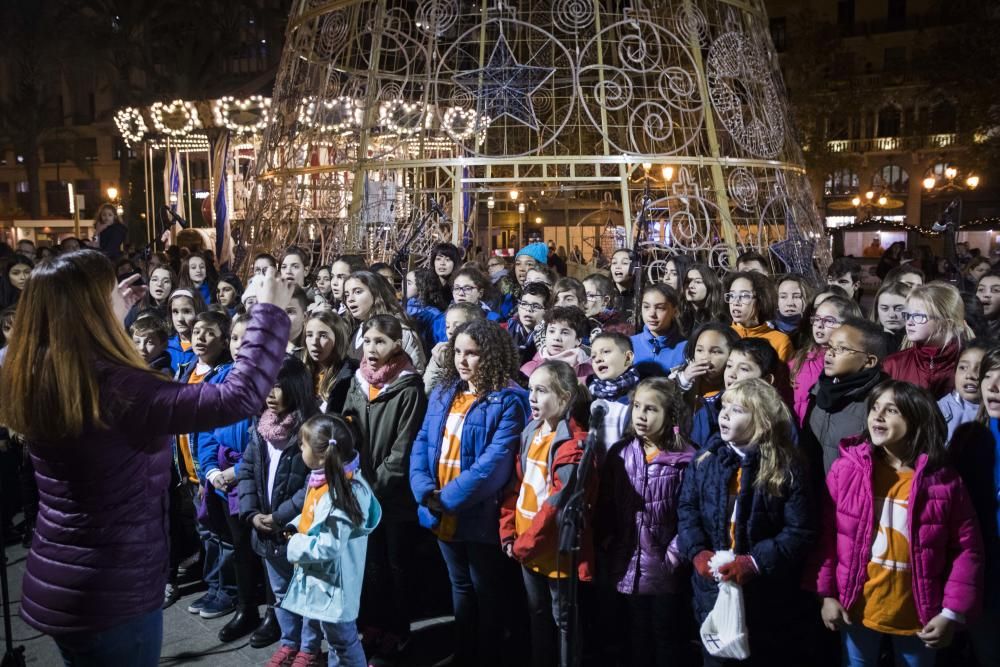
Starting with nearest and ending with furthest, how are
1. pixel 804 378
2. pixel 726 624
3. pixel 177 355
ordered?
pixel 726 624, pixel 804 378, pixel 177 355

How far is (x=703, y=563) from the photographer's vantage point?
341 centimetres

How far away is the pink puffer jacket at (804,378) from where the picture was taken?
178 inches

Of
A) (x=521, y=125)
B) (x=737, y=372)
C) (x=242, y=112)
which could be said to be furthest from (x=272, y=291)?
(x=242, y=112)

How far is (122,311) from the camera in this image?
2570 millimetres

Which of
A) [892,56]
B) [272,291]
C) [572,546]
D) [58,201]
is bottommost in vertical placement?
[572,546]

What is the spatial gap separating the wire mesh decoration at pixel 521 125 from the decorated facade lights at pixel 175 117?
8.00 meters

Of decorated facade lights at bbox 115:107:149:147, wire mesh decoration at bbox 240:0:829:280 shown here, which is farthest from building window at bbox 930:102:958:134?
decorated facade lights at bbox 115:107:149:147

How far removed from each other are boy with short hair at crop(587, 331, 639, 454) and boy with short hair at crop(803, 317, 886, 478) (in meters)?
0.87

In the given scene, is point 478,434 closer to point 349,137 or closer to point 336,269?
point 336,269

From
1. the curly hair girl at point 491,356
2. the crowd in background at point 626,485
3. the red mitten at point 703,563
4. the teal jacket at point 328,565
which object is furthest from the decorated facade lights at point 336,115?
the red mitten at point 703,563

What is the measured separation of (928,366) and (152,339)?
482 centimetres

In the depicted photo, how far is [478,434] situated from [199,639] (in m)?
2.08

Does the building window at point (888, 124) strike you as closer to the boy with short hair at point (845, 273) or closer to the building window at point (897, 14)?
the building window at point (897, 14)

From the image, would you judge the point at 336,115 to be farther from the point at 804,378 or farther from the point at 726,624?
the point at 726,624
